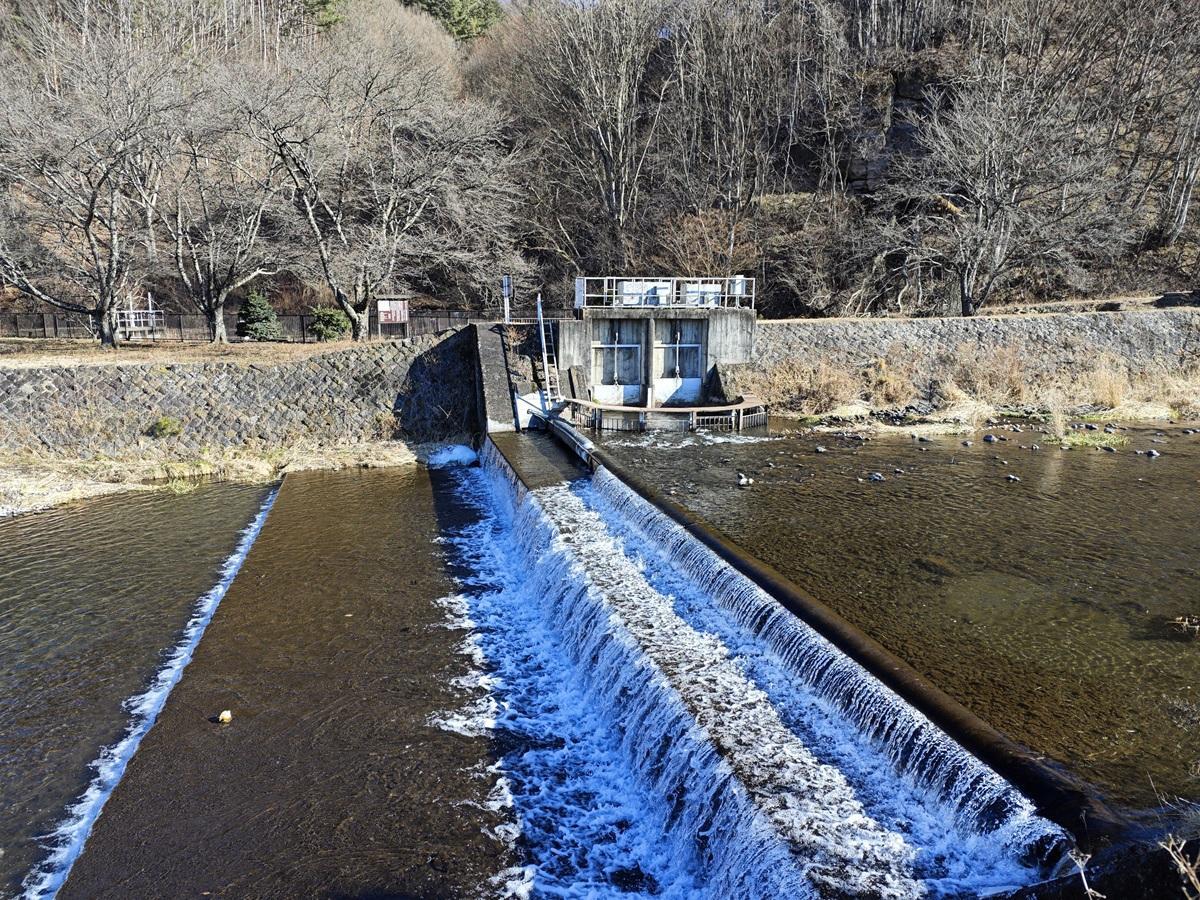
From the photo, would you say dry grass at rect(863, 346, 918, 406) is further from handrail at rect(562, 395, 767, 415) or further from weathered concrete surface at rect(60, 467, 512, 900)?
weathered concrete surface at rect(60, 467, 512, 900)

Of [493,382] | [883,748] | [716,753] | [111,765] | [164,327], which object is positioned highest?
[164,327]

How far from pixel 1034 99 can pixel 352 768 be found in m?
30.1

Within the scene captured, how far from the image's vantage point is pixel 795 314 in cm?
2956

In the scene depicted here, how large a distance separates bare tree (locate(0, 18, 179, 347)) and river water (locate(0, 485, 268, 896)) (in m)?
9.04

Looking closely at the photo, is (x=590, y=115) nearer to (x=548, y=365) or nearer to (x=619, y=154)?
(x=619, y=154)

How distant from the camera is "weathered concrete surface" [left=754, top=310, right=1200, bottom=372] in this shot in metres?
21.0

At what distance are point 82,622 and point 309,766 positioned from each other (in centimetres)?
461

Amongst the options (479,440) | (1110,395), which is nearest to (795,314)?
(1110,395)

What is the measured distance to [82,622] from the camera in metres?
9.08

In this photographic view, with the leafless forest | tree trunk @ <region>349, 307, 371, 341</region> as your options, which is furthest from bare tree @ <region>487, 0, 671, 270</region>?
tree trunk @ <region>349, 307, 371, 341</region>

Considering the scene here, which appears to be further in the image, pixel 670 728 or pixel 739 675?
pixel 739 675

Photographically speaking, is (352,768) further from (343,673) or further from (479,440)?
(479,440)

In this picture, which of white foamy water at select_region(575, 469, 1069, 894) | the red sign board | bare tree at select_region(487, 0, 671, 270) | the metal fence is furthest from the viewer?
bare tree at select_region(487, 0, 671, 270)

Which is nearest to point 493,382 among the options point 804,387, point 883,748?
point 804,387
